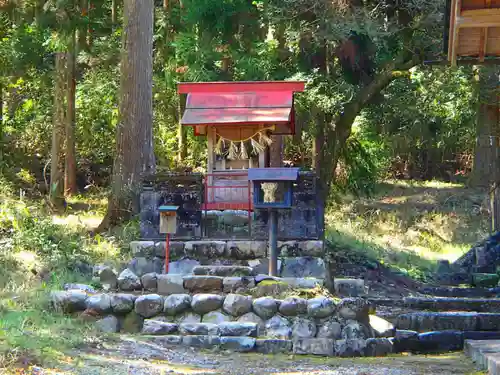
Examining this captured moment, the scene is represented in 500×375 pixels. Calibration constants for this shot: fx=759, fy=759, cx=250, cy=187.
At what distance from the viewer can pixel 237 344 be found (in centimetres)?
972

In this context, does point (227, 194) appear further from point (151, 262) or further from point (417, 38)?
point (417, 38)

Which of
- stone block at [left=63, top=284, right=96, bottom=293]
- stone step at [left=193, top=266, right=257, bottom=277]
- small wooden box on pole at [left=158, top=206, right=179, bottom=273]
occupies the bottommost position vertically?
stone block at [left=63, top=284, right=96, bottom=293]

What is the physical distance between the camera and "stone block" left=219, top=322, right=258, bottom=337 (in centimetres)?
1004

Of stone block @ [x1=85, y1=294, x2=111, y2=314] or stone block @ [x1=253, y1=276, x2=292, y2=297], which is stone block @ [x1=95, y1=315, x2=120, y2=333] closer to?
stone block @ [x1=85, y1=294, x2=111, y2=314]

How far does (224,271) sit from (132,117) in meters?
5.99

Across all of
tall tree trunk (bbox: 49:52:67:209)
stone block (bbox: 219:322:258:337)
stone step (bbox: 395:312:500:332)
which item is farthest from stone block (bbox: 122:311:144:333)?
tall tree trunk (bbox: 49:52:67:209)

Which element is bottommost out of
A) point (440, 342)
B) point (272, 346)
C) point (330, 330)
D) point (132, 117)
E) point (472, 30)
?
point (440, 342)

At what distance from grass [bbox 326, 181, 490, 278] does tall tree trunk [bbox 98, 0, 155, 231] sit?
4.95 metres

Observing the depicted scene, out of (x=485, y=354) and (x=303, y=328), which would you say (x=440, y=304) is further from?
(x=485, y=354)

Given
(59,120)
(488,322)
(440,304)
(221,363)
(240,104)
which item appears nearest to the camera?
(221,363)

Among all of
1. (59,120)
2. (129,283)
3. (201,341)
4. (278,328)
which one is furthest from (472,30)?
(59,120)

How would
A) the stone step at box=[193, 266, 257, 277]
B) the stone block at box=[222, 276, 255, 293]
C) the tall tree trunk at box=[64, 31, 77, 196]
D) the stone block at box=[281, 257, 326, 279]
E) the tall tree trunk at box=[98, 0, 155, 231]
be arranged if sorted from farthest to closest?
the tall tree trunk at box=[64, 31, 77, 196]
the tall tree trunk at box=[98, 0, 155, 231]
the stone block at box=[281, 257, 326, 279]
the stone step at box=[193, 266, 257, 277]
the stone block at box=[222, 276, 255, 293]

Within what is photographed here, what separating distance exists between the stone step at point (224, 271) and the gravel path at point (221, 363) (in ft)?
8.08

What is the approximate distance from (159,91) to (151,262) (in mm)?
14345
